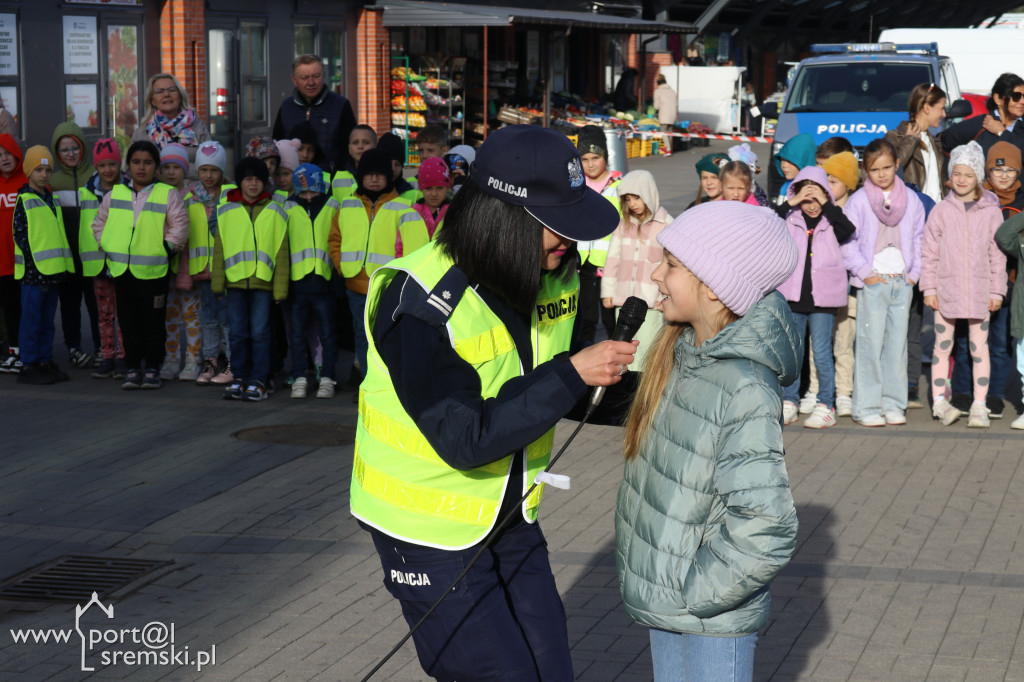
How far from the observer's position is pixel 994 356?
935cm

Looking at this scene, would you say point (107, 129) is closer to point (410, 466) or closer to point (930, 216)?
point (930, 216)

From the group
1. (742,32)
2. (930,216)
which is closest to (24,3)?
(930,216)

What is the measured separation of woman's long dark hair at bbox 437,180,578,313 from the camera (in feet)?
10.2

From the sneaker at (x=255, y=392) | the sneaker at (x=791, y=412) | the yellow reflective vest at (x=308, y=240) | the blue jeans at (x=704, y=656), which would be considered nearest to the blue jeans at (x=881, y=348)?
the sneaker at (x=791, y=412)

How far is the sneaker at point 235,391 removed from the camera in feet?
31.9

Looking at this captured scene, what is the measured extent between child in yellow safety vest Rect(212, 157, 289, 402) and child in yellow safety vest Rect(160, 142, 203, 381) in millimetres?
527

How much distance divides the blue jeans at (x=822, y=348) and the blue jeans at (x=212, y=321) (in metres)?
4.26

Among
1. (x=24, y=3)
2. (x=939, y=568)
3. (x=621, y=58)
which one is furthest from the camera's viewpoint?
(x=621, y=58)

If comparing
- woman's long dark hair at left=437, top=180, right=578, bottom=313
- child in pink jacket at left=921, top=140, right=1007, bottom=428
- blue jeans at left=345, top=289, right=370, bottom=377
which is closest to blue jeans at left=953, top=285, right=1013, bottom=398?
child in pink jacket at left=921, top=140, right=1007, bottom=428

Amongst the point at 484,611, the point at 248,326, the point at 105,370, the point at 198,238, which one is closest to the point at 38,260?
the point at 105,370

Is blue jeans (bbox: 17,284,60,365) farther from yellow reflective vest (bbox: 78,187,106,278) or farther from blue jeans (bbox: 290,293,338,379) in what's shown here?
blue jeans (bbox: 290,293,338,379)

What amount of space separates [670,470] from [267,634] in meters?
2.72

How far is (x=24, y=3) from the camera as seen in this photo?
1728 cm

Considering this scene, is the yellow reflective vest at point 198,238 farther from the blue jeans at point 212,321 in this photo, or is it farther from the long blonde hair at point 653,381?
the long blonde hair at point 653,381
